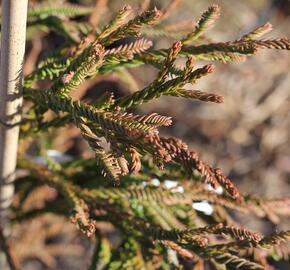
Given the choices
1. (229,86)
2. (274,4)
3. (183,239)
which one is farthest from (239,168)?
(183,239)

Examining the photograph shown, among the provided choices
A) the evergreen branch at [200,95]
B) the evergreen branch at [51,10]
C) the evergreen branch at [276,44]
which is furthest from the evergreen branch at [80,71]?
the evergreen branch at [51,10]

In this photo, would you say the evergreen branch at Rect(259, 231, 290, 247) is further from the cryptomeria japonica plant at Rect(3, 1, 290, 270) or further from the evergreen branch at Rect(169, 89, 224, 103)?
the evergreen branch at Rect(169, 89, 224, 103)

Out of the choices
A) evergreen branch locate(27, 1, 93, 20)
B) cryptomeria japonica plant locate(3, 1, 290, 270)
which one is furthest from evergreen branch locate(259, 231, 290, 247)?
evergreen branch locate(27, 1, 93, 20)

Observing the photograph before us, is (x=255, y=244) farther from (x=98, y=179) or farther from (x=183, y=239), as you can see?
(x=98, y=179)

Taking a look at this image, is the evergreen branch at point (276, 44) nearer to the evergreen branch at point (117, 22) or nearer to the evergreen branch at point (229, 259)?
the evergreen branch at point (117, 22)

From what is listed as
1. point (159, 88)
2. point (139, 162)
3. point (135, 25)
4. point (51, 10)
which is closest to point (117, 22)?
point (135, 25)
